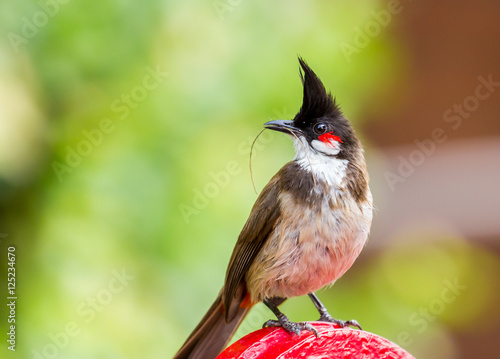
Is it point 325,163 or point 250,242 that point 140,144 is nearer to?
point 250,242

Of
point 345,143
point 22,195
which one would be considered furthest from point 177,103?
point 345,143

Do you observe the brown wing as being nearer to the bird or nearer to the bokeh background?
the bird

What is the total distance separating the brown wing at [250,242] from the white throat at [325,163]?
18 centimetres

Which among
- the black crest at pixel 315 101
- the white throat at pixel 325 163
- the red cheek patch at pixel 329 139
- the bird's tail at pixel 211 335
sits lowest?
the bird's tail at pixel 211 335

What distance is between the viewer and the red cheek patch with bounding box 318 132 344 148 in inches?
81.8

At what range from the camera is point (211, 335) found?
2.19 meters

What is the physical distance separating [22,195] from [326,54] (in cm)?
149

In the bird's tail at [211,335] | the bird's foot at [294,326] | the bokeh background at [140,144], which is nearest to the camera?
the bird's foot at [294,326]

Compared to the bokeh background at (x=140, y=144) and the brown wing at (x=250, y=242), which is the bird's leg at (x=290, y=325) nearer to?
the brown wing at (x=250, y=242)

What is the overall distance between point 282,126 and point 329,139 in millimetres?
164

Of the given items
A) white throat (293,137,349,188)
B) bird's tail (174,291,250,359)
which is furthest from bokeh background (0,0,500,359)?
white throat (293,137,349,188)

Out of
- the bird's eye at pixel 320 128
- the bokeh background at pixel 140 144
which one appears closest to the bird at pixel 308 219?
the bird's eye at pixel 320 128

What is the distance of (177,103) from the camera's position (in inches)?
110

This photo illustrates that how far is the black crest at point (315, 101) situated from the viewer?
199 centimetres
